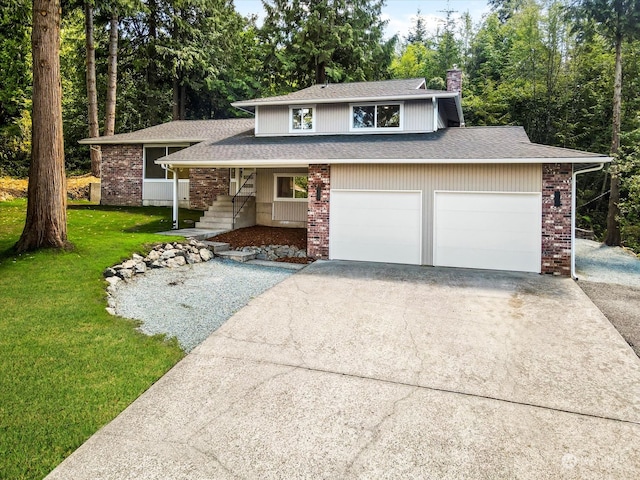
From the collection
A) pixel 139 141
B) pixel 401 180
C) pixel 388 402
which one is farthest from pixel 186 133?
pixel 388 402

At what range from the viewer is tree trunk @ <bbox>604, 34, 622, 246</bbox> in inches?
599

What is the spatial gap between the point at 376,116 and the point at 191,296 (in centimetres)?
888

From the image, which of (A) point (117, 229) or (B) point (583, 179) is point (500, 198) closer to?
(A) point (117, 229)

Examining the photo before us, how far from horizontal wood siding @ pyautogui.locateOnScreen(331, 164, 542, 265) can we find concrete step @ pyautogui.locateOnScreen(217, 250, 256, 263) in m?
2.96

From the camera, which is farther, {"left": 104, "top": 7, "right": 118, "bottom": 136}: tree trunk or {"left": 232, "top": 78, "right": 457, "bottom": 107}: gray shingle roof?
{"left": 104, "top": 7, "right": 118, "bottom": 136}: tree trunk

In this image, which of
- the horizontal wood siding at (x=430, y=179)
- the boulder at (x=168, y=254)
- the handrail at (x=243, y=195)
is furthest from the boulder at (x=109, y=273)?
the handrail at (x=243, y=195)

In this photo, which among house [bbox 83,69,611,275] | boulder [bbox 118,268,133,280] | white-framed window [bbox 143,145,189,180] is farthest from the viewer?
white-framed window [bbox 143,145,189,180]

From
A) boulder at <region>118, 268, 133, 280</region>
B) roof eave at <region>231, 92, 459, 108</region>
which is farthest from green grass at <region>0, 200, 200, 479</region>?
roof eave at <region>231, 92, 459, 108</region>

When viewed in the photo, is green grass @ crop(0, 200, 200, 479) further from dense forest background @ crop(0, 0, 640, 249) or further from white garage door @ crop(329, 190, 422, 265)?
dense forest background @ crop(0, 0, 640, 249)

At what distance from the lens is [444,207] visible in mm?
10141

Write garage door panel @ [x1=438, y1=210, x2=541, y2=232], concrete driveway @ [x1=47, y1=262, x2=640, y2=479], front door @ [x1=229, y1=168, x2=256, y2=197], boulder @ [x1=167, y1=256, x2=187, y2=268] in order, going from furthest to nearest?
front door @ [x1=229, y1=168, x2=256, y2=197] < boulder @ [x1=167, y1=256, x2=187, y2=268] < garage door panel @ [x1=438, y1=210, x2=541, y2=232] < concrete driveway @ [x1=47, y1=262, x2=640, y2=479]

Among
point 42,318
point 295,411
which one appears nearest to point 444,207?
point 295,411

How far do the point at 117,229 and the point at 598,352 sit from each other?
40.2 ft

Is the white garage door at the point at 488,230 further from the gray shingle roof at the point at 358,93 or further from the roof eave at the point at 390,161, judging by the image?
the gray shingle roof at the point at 358,93
